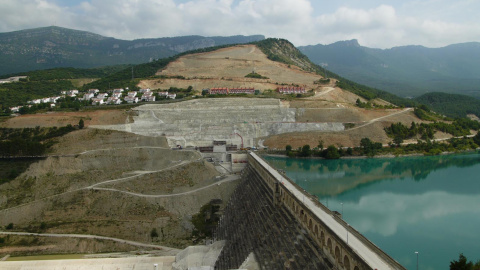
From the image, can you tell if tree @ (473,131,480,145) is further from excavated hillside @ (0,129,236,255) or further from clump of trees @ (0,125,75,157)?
clump of trees @ (0,125,75,157)

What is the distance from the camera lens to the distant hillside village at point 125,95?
226 ft

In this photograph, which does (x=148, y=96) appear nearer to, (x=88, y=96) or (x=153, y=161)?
(x=88, y=96)

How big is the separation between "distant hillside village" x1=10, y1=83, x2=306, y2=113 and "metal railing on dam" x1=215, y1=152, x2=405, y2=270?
45.9 m

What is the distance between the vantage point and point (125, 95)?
74750 millimetres

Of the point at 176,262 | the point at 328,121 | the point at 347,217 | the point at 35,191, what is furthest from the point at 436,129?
the point at 35,191

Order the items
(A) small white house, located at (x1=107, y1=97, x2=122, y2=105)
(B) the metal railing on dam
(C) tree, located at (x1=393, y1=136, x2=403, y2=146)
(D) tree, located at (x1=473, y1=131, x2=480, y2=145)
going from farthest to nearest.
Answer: (A) small white house, located at (x1=107, y1=97, x2=122, y2=105) < (D) tree, located at (x1=473, y1=131, x2=480, y2=145) < (C) tree, located at (x1=393, y1=136, x2=403, y2=146) < (B) the metal railing on dam

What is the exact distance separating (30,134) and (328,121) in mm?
50356

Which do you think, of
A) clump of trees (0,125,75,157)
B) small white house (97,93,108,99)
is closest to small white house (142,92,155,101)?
small white house (97,93,108,99)

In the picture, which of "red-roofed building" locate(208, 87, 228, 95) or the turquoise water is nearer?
the turquoise water

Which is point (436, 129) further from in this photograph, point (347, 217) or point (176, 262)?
point (176, 262)

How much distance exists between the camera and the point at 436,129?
219ft

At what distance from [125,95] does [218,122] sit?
2618 cm

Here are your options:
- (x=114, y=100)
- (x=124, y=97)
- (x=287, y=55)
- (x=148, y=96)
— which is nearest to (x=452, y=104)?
(x=287, y=55)

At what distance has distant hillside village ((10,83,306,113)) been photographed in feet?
226
